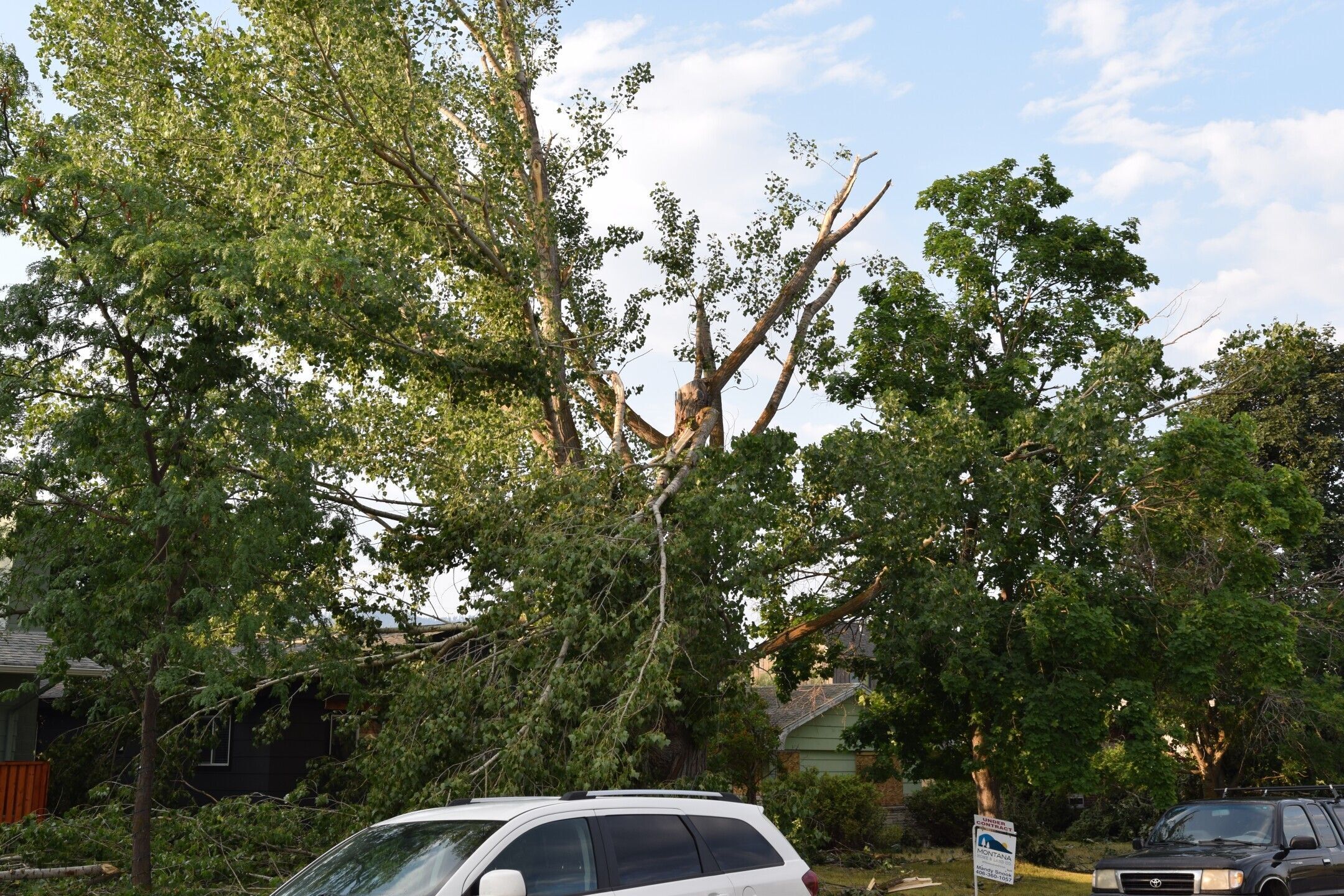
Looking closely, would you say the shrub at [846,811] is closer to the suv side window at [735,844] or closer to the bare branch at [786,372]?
the bare branch at [786,372]

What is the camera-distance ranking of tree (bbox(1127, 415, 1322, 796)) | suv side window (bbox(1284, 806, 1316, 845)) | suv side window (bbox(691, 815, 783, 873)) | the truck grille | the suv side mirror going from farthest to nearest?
tree (bbox(1127, 415, 1322, 796))
suv side window (bbox(1284, 806, 1316, 845))
the truck grille
suv side window (bbox(691, 815, 783, 873))
the suv side mirror

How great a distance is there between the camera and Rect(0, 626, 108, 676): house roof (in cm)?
1608

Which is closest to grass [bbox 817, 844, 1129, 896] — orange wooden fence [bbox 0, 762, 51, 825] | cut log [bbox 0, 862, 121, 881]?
cut log [bbox 0, 862, 121, 881]

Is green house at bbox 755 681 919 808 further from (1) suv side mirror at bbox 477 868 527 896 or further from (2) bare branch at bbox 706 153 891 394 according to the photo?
(1) suv side mirror at bbox 477 868 527 896

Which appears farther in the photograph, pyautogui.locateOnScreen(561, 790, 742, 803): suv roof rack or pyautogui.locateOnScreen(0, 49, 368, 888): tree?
pyautogui.locateOnScreen(0, 49, 368, 888): tree

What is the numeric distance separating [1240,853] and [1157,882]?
882 mm

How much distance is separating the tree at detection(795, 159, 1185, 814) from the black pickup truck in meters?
3.87

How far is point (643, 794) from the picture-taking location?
725cm

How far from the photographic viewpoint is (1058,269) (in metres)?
21.1

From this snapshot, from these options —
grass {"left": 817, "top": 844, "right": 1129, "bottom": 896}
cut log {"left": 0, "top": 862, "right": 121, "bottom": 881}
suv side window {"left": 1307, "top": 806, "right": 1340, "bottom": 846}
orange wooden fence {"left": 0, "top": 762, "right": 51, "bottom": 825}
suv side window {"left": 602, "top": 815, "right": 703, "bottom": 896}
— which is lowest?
grass {"left": 817, "top": 844, "right": 1129, "bottom": 896}

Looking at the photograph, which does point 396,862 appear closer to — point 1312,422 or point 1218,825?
point 1218,825

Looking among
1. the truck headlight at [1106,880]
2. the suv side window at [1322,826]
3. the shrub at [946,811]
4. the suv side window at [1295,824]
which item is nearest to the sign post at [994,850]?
the truck headlight at [1106,880]

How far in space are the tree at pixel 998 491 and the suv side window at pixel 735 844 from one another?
29.3ft

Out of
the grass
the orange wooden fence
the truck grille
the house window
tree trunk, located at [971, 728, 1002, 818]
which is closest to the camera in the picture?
the truck grille
